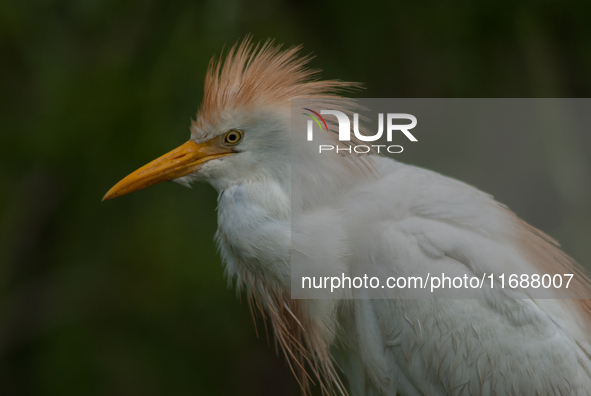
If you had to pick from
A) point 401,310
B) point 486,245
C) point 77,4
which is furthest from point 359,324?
point 77,4

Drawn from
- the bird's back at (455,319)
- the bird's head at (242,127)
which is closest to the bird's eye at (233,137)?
the bird's head at (242,127)

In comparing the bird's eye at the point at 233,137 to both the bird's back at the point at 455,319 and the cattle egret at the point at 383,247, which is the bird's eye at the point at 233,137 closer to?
the cattle egret at the point at 383,247

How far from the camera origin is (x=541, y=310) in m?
1.13

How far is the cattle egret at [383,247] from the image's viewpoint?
1.11 m

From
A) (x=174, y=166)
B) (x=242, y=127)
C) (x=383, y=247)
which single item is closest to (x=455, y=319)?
(x=383, y=247)

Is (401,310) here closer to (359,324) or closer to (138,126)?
(359,324)

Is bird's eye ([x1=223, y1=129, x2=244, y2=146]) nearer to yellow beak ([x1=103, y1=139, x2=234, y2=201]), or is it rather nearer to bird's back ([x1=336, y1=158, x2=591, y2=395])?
yellow beak ([x1=103, y1=139, x2=234, y2=201])

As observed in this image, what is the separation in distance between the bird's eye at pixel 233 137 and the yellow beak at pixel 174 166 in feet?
0.11

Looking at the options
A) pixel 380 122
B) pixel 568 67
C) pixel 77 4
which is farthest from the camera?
pixel 568 67

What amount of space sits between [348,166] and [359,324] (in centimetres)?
39

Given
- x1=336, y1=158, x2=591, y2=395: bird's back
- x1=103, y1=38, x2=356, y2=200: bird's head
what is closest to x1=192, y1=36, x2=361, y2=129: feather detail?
Result: x1=103, y1=38, x2=356, y2=200: bird's head

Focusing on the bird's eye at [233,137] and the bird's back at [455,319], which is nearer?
the bird's back at [455,319]

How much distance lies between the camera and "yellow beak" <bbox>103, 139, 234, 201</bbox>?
4.07 ft

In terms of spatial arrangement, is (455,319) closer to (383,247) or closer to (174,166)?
(383,247)
